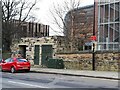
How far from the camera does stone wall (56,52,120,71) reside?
91.6 ft

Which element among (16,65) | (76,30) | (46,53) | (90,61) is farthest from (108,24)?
(16,65)

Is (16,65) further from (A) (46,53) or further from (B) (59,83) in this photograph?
(B) (59,83)

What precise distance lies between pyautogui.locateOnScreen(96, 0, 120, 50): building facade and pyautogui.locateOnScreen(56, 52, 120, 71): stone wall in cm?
1088

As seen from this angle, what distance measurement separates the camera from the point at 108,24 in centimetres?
4419

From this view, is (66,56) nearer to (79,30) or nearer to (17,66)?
(17,66)

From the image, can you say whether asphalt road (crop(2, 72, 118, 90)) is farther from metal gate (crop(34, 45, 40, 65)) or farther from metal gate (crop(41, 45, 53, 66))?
metal gate (crop(34, 45, 40, 65))

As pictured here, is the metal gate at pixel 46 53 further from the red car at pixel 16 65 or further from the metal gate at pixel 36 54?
the red car at pixel 16 65

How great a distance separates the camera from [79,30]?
44281 mm

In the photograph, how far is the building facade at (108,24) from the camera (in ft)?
141

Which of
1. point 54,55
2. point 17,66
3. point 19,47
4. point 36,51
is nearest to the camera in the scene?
point 17,66

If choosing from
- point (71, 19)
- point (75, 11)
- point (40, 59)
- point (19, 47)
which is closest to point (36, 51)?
point (40, 59)

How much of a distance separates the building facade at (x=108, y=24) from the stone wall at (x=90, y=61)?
1088 centimetres

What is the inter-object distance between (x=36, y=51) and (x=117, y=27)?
11.6 metres

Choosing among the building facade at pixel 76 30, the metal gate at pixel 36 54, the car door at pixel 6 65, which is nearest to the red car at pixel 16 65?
the car door at pixel 6 65
